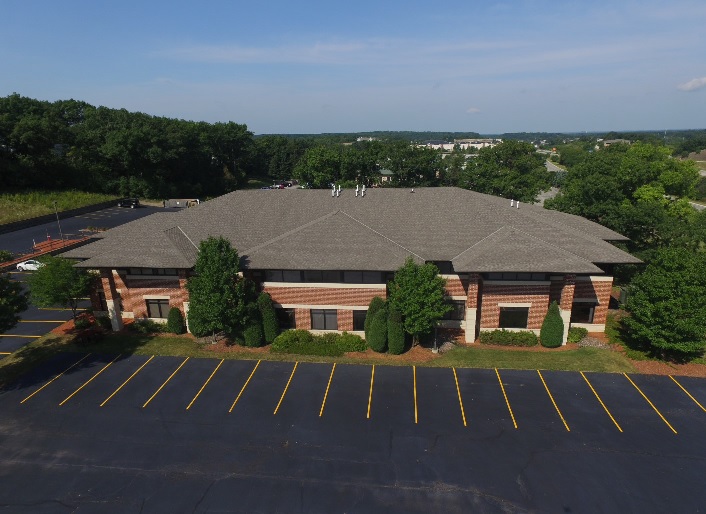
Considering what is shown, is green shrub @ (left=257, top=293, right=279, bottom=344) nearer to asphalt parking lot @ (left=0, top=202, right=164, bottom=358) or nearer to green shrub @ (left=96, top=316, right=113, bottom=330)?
green shrub @ (left=96, top=316, right=113, bottom=330)

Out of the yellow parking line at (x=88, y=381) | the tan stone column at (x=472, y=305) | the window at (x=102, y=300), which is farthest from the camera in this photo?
the window at (x=102, y=300)

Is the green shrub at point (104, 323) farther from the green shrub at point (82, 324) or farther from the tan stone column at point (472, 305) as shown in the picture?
the tan stone column at point (472, 305)

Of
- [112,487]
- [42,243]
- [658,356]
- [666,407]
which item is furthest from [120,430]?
[42,243]

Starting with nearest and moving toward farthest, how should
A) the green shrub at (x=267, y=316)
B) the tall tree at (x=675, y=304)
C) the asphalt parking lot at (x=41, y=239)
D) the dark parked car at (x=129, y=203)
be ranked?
1. the tall tree at (x=675, y=304)
2. the green shrub at (x=267, y=316)
3. the asphalt parking lot at (x=41, y=239)
4. the dark parked car at (x=129, y=203)

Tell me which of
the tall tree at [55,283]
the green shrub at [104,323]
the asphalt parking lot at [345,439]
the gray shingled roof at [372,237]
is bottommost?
the asphalt parking lot at [345,439]

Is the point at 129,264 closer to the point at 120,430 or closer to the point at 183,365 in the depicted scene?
the point at 183,365

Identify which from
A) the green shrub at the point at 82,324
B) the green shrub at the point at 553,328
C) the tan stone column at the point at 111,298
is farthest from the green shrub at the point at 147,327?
the green shrub at the point at 553,328

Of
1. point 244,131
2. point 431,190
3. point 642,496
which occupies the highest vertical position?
point 244,131
